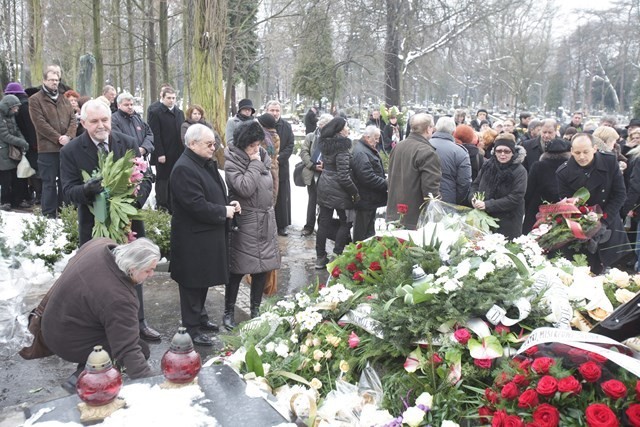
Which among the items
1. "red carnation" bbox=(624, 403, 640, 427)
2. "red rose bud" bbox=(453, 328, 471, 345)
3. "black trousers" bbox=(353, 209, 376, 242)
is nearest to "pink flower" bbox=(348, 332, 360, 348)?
"red rose bud" bbox=(453, 328, 471, 345)

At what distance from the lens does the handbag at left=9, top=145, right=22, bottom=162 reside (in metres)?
9.25

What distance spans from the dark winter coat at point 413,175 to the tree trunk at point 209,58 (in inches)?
186

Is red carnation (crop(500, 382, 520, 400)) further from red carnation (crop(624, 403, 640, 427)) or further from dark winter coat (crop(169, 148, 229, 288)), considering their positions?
dark winter coat (crop(169, 148, 229, 288))

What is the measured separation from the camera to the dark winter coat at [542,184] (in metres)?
7.06

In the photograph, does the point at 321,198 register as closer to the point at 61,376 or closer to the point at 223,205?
the point at 223,205

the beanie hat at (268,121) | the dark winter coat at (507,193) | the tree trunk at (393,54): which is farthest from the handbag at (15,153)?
the tree trunk at (393,54)

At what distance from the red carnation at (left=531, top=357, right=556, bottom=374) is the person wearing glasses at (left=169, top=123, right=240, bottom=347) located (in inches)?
117

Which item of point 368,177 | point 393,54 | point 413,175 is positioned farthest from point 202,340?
point 393,54

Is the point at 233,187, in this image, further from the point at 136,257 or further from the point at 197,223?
the point at 136,257

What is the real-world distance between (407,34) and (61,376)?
50.1ft

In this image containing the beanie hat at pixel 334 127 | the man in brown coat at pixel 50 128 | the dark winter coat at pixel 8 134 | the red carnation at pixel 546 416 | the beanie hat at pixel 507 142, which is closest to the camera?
the red carnation at pixel 546 416

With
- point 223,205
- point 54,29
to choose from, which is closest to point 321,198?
point 223,205

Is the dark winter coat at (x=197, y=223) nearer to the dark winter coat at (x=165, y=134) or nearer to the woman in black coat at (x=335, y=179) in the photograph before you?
the woman in black coat at (x=335, y=179)

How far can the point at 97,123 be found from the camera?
198 inches
